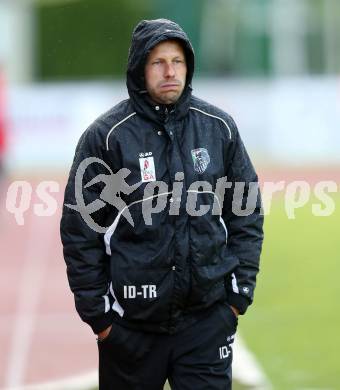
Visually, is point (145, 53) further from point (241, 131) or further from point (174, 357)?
point (241, 131)

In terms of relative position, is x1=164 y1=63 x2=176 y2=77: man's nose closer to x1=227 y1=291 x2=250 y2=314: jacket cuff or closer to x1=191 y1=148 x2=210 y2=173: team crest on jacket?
x1=191 y1=148 x2=210 y2=173: team crest on jacket

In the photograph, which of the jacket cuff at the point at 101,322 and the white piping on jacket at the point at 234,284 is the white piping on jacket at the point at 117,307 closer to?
the jacket cuff at the point at 101,322

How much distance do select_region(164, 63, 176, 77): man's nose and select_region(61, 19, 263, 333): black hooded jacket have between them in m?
0.10

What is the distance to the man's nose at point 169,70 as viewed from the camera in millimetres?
4750

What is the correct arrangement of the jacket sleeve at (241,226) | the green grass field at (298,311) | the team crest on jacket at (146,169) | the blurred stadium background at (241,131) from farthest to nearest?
the blurred stadium background at (241,131), the green grass field at (298,311), the jacket sleeve at (241,226), the team crest on jacket at (146,169)

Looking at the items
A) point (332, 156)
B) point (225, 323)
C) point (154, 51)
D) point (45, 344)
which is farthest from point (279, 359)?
point (332, 156)

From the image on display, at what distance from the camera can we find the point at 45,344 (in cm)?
872

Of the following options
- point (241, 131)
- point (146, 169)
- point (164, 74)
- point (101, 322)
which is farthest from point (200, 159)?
point (241, 131)

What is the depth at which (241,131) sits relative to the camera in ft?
89.2

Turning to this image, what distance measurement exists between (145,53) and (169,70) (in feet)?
0.41

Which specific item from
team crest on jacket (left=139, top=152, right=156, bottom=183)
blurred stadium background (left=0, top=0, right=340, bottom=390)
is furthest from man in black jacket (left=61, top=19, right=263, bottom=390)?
blurred stadium background (left=0, top=0, right=340, bottom=390)

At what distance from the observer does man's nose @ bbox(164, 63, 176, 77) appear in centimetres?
475

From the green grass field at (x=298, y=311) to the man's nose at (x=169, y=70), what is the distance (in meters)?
2.96

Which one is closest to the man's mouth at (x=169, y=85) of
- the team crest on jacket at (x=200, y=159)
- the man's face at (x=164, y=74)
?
the man's face at (x=164, y=74)
